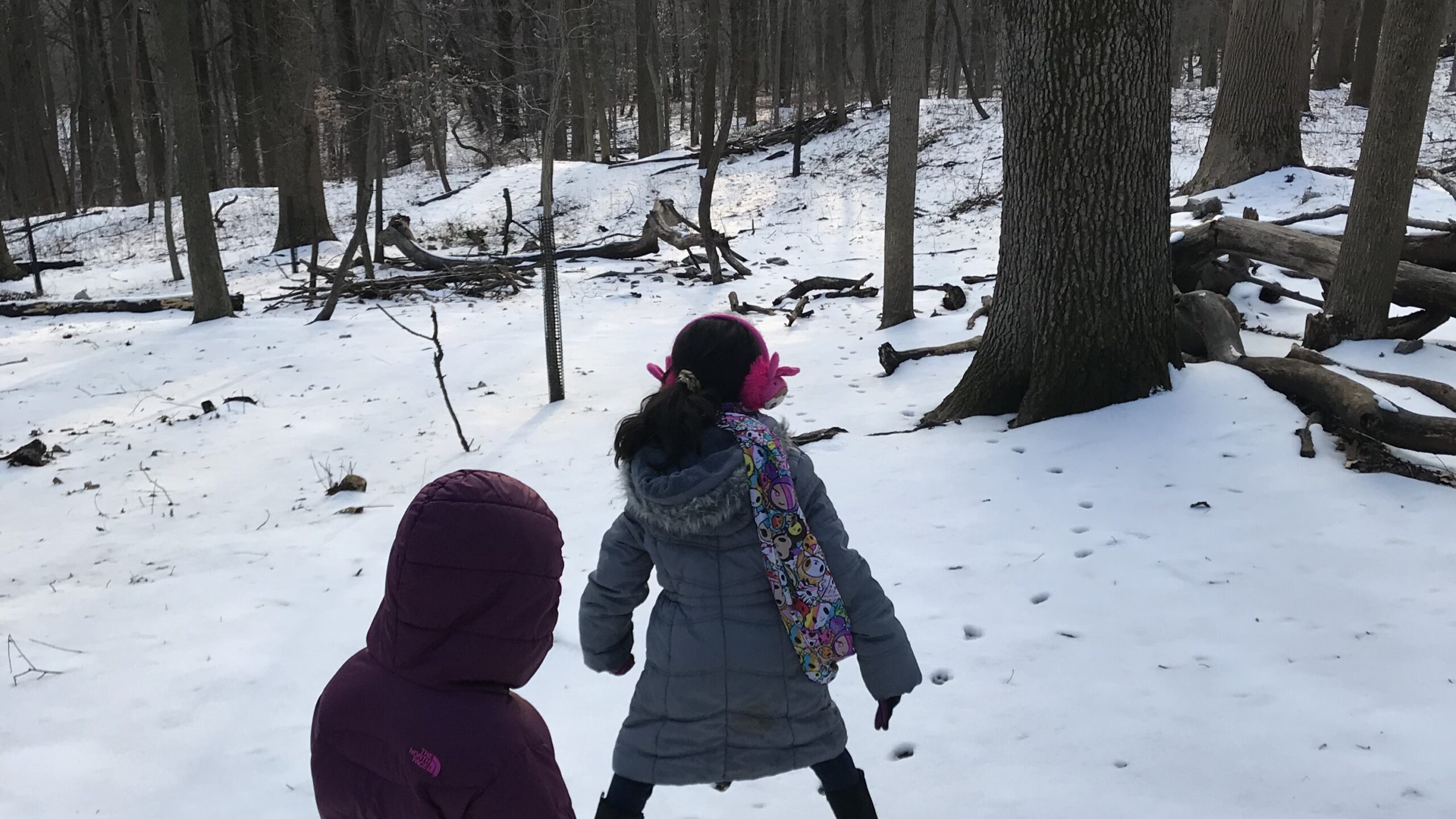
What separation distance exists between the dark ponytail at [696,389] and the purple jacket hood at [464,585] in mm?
639

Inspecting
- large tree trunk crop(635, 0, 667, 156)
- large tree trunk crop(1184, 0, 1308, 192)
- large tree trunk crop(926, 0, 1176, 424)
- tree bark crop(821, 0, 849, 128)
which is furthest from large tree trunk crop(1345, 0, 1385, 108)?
large tree trunk crop(926, 0, 1176, 424)

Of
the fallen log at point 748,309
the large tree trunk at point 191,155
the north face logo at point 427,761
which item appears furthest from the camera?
the large tree trunk at point 191,155

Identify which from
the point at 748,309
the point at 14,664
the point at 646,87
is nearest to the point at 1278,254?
the point at 748,309

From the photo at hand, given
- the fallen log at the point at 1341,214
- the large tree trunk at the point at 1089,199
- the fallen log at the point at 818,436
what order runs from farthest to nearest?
the fallen log at the point at 1341,214, the fallen log at the point at 818,436, the large tree trunk at the point at 1089,199

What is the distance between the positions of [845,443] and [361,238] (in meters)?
9.43

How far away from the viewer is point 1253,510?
4.00 meters

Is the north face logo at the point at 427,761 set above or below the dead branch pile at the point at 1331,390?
above

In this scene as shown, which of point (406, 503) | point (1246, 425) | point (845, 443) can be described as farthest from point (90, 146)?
point (1246, 425)

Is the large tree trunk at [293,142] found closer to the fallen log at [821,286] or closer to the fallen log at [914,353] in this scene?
the fallen log at [821,286]

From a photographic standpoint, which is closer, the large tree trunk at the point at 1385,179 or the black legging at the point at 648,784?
the black legging at the point at 648,784

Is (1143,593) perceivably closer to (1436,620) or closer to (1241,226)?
(1436,620)

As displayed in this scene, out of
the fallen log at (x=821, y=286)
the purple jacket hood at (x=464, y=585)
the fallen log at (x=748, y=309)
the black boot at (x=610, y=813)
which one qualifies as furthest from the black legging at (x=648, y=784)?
the fallen log at (x=821, y=286)

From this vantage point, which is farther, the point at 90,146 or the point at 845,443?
the point at 90,146

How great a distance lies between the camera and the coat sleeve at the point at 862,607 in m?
2.03
